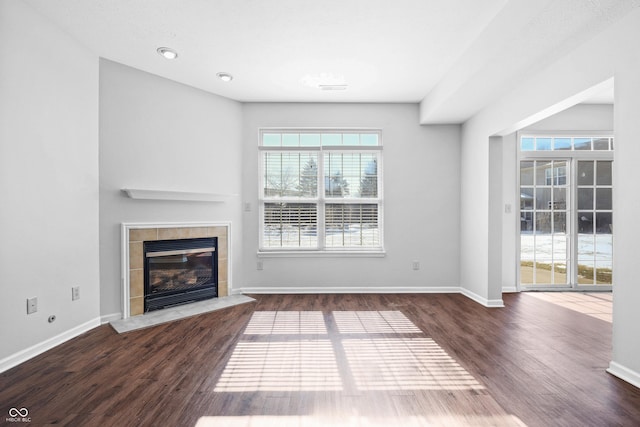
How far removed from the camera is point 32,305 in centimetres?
248

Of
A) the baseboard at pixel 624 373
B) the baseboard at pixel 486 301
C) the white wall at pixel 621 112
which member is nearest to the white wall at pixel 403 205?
the baseboard at pixel 486 301

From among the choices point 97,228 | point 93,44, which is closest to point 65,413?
point 97,228

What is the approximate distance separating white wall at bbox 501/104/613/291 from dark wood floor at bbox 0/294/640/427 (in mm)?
1204

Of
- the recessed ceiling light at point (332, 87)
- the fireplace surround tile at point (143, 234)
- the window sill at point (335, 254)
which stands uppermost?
the recessed ceiling light at point (332, 87)

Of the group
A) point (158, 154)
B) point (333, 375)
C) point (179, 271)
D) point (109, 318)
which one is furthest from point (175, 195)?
point (333, 375)

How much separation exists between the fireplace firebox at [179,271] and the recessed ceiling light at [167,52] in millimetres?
2035

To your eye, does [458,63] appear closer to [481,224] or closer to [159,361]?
[481,224]

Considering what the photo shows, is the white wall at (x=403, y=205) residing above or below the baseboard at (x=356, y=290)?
above

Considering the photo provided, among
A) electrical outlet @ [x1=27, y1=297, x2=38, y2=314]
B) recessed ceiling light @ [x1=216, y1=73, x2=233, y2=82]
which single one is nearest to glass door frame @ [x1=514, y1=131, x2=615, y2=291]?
recessed ceiling light @ [x1=216, y1=73, x2=233, y2=82]

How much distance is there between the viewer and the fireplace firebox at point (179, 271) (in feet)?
11.7

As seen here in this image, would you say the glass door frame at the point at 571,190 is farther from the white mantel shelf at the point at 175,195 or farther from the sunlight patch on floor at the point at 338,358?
the white mantel shelf at the point at 175,195

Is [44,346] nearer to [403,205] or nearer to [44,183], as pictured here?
[44,183]

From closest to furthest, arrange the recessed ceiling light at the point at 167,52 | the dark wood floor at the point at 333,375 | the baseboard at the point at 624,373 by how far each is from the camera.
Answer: the dark wood floor at the point at 333,375
the baseboard at the point at 624,373
the recessed ceiling light at the point at 167,52

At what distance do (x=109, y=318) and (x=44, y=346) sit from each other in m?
0.66
